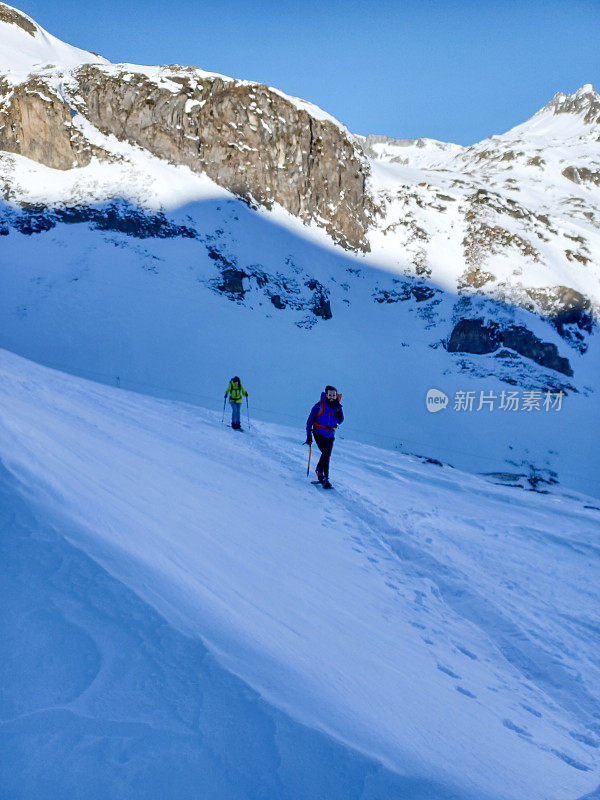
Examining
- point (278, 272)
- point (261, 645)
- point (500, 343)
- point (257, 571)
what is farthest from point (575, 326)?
point (261, 645)

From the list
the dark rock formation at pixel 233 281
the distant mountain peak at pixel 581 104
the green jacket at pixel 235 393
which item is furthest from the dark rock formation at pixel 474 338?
the distant mountain peak at pixel 581 104

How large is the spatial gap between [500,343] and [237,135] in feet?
97.0

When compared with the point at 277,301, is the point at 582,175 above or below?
above

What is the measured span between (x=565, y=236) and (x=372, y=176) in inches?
862

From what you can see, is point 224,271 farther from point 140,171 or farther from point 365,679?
point 365,679

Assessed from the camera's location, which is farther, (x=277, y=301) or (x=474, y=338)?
(x=474, y=338)

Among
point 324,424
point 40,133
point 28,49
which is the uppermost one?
point 28,49

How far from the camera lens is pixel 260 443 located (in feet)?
36.2

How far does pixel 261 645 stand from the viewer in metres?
2.24

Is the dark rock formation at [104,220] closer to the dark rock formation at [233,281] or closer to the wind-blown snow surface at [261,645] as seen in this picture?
the dark rock formation at [233,281]

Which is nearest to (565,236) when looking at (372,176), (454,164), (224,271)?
(372,176)

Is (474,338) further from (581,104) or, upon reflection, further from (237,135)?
(581,104)

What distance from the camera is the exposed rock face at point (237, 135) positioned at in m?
42.8

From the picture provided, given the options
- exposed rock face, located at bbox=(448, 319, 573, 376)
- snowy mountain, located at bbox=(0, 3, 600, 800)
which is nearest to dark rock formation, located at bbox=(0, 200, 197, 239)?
snowy mountain, located at bbox=(0, 3, 600, 800)
